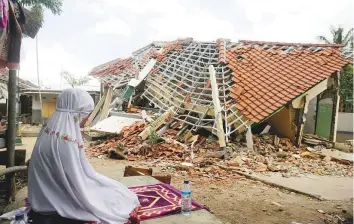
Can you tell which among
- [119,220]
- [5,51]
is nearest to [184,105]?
[5,51]

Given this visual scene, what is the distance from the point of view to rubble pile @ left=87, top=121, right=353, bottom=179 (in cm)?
767

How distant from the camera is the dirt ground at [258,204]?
4.77 meters

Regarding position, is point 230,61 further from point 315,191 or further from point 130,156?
point 315,191

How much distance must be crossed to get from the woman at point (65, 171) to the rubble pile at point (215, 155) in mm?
4720

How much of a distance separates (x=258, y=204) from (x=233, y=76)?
19.5 feet


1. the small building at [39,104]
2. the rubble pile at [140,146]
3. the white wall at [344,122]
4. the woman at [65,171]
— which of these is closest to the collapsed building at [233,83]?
the rubble pile at [140,146]

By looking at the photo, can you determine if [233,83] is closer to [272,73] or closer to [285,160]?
[272,73]

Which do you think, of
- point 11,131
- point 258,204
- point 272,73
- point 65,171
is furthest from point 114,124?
point 65,171

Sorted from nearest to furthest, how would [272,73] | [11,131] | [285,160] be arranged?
[11,131] → [285,160] → [272,73]

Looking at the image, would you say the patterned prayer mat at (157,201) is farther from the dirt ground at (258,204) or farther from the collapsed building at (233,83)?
the collapsed building at (233,83)

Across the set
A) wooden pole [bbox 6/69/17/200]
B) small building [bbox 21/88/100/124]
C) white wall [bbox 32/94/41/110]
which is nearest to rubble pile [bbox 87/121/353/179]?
wooden pole [bbox 6/69/17/200]

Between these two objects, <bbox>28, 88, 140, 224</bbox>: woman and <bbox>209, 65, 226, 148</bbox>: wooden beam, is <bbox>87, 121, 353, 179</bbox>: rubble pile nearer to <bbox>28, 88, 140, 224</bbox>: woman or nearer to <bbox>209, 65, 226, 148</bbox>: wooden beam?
<bbox>209, 65, 226, 148</bbox>: wooden beam

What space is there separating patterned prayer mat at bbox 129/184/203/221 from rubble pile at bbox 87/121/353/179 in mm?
3498

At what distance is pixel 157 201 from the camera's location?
3.28 meters
